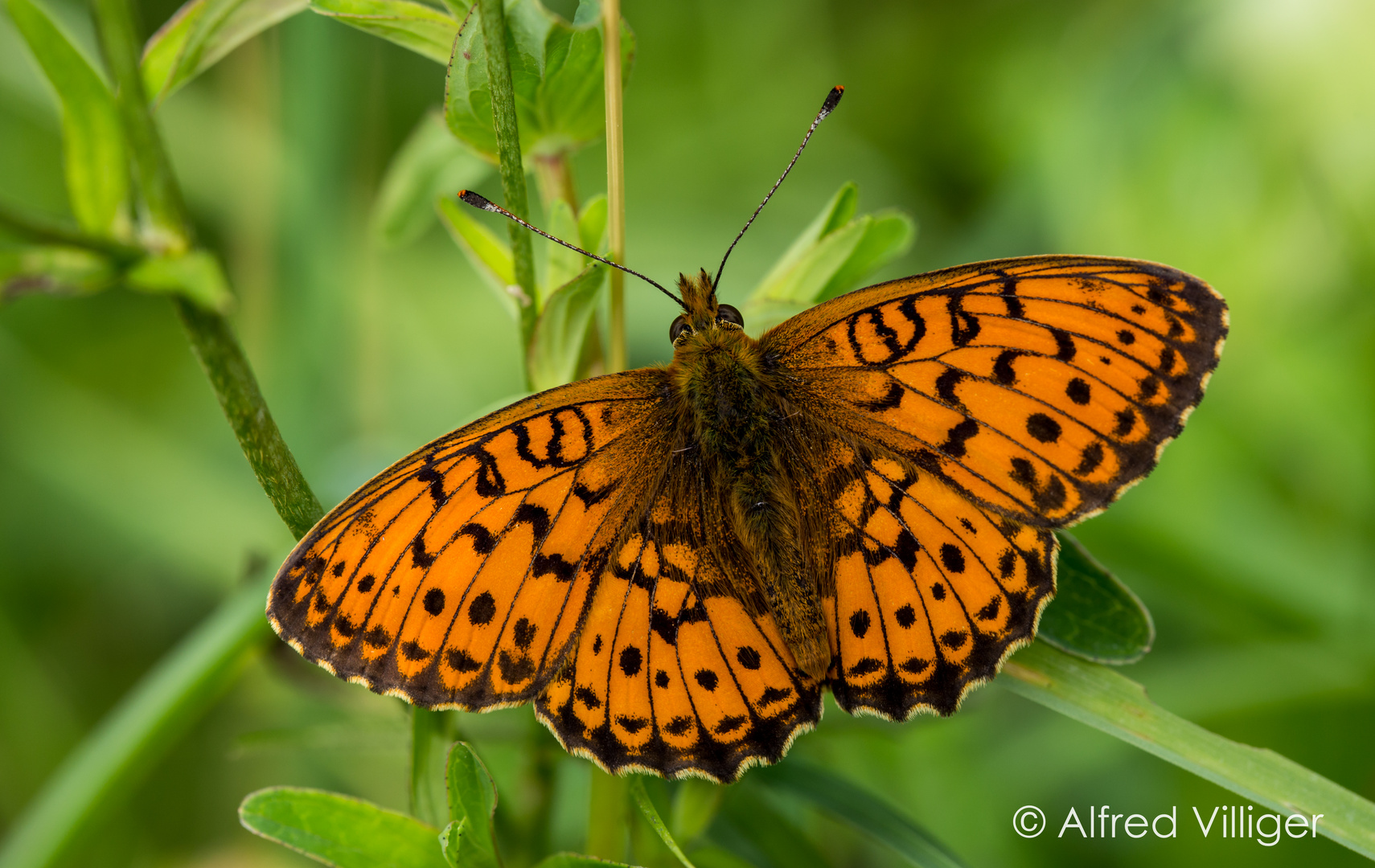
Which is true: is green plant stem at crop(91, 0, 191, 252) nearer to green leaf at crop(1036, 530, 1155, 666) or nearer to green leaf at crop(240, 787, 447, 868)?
green leaf at crop(240, 787, 447, 868)

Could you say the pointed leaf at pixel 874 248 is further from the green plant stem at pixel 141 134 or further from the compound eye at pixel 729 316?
the green plant stem at pixel 141 134

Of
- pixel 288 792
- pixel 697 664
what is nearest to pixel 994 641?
pixel 697 664

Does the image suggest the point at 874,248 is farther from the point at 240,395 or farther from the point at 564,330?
the point at 240,395

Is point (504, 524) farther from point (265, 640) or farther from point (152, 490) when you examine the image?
point (152, 490)

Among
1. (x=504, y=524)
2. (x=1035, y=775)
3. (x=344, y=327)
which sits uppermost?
(x=344, y=327)

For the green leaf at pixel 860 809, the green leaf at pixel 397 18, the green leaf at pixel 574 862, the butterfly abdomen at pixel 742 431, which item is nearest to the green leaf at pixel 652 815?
the green leaf at pixel 574 862

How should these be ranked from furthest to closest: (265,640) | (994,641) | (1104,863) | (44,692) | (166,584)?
1. (166,584)
2. (44,692)
3. (1104,863)
4. (265,640)
5. (994,641)

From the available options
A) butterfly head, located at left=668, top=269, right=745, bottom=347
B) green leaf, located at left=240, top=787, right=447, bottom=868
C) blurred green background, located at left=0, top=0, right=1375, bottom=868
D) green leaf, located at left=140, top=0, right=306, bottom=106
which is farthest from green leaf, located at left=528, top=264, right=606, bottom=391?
blurred green background, located at left=0, top=0, right=1375, bottom=868
